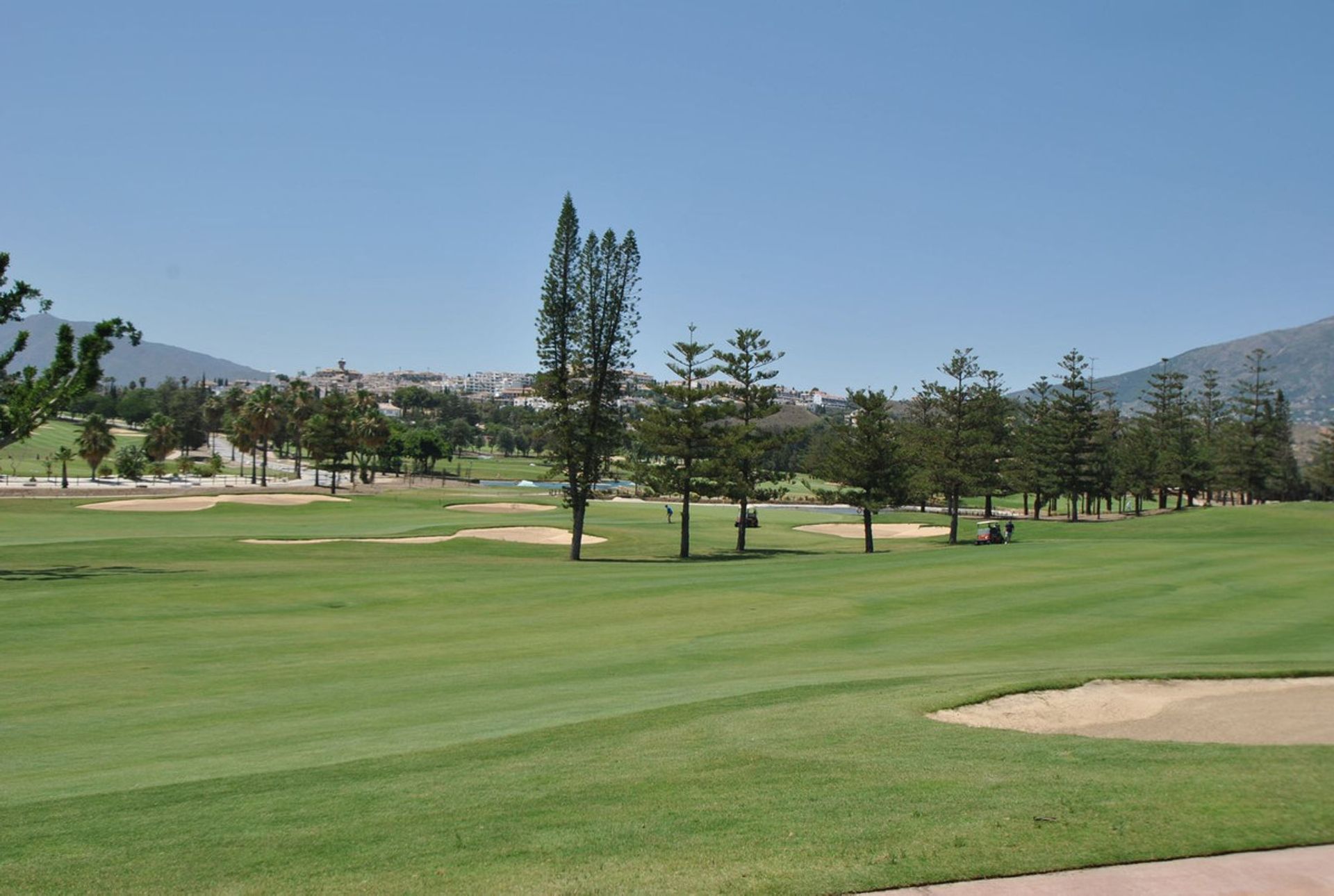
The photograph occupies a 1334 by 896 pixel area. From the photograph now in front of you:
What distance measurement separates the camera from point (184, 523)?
50094 millimetres

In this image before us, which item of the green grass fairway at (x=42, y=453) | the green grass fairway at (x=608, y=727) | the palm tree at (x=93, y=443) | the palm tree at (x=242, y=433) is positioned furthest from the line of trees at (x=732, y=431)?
the green grass fairway at (x=42, y=453)

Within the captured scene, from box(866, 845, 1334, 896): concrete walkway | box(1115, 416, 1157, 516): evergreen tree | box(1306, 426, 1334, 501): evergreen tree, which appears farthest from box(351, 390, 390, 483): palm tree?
box(1306, 426, 1334, 501): evergreen tree

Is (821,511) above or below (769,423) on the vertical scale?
below

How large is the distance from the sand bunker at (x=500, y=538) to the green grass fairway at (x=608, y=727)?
8.11 meters

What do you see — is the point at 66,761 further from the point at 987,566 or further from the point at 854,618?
the point at 987,566

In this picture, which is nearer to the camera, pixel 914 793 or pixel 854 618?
pixel 914 793

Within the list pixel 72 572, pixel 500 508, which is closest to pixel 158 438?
pixel 500 508

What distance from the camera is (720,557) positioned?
47562mm

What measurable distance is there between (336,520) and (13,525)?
1508 centimetres

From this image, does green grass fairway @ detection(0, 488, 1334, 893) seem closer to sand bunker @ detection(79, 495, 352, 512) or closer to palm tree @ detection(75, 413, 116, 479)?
sand bunker @ detection(79, 495, 352, 512)

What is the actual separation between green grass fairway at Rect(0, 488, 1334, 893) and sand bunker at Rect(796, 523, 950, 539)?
104 feet

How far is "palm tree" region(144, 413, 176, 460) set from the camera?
123688 mm

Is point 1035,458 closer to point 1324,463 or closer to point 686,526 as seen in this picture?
point 686,526

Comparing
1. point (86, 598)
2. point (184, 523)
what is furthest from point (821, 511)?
point (86, 598)
